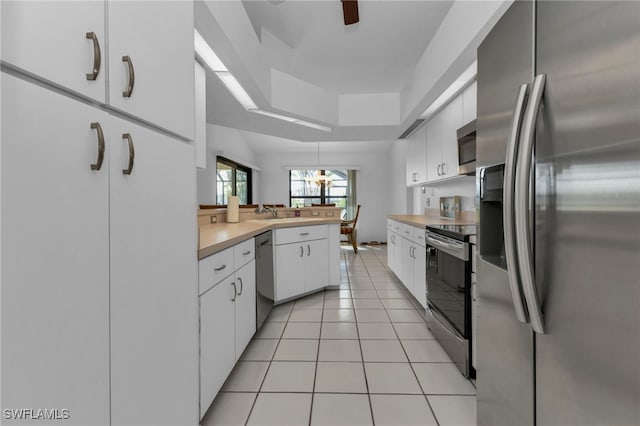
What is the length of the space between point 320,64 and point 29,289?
3.29 m

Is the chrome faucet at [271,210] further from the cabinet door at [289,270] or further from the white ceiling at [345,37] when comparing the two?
the white ceiling at [345,37]

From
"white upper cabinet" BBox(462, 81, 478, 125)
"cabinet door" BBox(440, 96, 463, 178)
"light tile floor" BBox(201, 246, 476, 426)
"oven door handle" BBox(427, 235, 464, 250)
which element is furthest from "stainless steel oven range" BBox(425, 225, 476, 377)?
"white upper cabinet" BBox(462, 81, 478, 125)

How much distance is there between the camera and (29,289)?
53 cm

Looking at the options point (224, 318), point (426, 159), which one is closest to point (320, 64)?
point (426, 159)

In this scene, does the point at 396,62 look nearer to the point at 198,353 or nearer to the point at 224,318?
the point at 224,318

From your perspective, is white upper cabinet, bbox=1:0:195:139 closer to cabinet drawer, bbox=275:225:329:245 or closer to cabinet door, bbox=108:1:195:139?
cabinet door, bbox=108:1:195:139

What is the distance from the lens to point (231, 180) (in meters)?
6.47

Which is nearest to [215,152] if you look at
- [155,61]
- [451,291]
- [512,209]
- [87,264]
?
[155,61]

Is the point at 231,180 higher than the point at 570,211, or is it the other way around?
the point at 231,180

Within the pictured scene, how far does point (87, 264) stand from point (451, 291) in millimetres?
1968

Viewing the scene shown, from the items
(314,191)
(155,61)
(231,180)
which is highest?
(231,180)

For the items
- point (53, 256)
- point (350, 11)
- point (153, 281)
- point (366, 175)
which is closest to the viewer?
point (53, 256)

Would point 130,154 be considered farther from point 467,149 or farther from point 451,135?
point 451,135

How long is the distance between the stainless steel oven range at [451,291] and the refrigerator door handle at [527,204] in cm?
110
